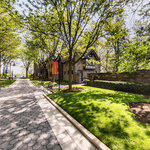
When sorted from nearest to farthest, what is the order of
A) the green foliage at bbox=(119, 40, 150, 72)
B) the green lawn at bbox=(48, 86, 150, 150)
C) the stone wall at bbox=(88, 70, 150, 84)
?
the green lawn at bbox=(48, 86, 150, 150) < the green foliage at bbox=(119, 40, 150, 72) < the stone wall at bbox=(88, 70, 150, 84)

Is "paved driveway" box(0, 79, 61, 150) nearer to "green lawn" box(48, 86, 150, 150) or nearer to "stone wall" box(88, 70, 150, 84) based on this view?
"green lawn" box(48, 86, 150, 150)

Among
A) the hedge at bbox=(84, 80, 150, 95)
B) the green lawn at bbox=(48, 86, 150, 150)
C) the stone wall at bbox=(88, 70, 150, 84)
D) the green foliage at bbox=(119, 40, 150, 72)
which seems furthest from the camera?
the stone wall at bbox=(88, 70, 150, 84)

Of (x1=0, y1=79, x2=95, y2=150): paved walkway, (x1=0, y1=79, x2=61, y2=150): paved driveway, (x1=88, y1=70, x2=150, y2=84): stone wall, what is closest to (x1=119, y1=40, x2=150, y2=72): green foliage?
(x1=88, y1=70, x2=150, y2=84): stone wall

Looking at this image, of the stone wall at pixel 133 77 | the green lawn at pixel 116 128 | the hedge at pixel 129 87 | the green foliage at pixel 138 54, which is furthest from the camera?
the stone wall at pixel 133 77

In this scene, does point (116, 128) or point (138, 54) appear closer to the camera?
point (116, 128)

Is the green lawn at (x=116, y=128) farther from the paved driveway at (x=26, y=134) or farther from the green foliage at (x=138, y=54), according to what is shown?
the green foliage at (x=138, y=54)

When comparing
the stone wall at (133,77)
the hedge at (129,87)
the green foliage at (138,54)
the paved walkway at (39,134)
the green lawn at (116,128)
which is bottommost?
the paved walkway at (39,134)

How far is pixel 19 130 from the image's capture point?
309 cm

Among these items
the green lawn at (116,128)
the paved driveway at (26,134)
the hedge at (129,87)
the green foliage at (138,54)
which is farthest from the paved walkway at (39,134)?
the hedge at (129,87)

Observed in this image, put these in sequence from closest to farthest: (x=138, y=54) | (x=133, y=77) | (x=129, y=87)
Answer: (x=138, y=54), (x=129, y=87), (x=133, y=77)

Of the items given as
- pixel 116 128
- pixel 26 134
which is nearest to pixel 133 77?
pixel 116 128

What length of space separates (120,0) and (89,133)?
31.0 ft

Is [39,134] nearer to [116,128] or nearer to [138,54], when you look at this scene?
[116,128]

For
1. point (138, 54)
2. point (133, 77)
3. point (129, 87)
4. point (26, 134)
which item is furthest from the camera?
point (133, 77)
